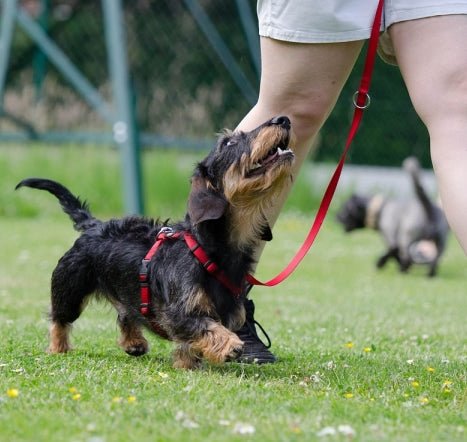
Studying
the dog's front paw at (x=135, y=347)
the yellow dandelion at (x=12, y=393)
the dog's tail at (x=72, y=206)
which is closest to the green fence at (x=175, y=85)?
the dog's tail at (x=72, y=206)

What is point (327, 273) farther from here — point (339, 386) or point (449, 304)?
point (339, 386)

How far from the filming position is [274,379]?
4.22m

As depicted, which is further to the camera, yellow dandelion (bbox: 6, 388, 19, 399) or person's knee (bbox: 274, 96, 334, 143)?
person's knee (bbox: 274, 96, 334, 143)

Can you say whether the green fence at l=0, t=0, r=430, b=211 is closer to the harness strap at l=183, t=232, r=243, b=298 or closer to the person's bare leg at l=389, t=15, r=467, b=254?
the harness strap at l=183, t=232, r=243, b=298

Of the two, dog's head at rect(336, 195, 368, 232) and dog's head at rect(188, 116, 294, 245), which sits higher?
dog's head at rect(188, 116, 294, 245)

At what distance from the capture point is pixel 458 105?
4.05 m

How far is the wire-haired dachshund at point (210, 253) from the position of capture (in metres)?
4.33

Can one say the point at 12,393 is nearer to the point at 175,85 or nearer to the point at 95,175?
the point at 95,175

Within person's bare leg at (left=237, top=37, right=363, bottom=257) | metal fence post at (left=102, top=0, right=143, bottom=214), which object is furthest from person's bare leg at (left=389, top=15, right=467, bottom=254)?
metal fence post at (left=102, top=0, right=143, bottom=214)

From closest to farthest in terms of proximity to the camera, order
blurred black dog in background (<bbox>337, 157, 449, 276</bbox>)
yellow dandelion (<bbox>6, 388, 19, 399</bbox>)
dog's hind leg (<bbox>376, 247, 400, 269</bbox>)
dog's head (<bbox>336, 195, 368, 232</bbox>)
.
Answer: yellow dandelion (<bbox>6, 388, 19, 399</bbox>) → blurred black dog in background (<bbox>337, 157, 449, 276</bbox>) → dog's hind leg (<bbox>376, 247, 400, 269</bbox>) → dog's head (<bbox>336, 195, 368, 232</bbox>)

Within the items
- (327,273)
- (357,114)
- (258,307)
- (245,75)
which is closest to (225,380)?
(357,114)

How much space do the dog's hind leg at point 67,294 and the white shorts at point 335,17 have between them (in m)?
1.45

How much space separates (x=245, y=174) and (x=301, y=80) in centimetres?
46

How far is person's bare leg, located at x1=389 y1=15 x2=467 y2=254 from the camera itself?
4.02 metres
